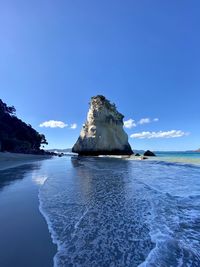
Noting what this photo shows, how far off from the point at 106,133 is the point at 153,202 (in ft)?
253

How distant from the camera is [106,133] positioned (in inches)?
3398

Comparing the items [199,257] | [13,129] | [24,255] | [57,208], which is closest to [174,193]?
[57,208]

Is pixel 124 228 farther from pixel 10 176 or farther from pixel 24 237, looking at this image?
pixel 10 176

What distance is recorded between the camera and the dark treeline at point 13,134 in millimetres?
63994

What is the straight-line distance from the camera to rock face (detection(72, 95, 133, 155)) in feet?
278

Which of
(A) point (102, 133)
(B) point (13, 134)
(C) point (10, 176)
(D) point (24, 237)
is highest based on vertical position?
(A) point (102, 133)

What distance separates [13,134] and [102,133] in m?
32.8

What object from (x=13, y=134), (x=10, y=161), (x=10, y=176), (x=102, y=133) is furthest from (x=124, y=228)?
(x=102, y=133)

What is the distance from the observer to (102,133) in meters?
85.6

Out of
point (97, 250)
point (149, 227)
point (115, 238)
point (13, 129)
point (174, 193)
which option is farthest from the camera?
point (13, 129)

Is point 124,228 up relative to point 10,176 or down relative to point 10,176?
down

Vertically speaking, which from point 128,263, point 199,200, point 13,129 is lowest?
point 128,263

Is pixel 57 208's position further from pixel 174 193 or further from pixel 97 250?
pixel 174 193

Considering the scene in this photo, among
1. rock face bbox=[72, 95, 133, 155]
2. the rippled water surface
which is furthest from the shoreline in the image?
rock face bbox=[72, 95, 133, 155]
